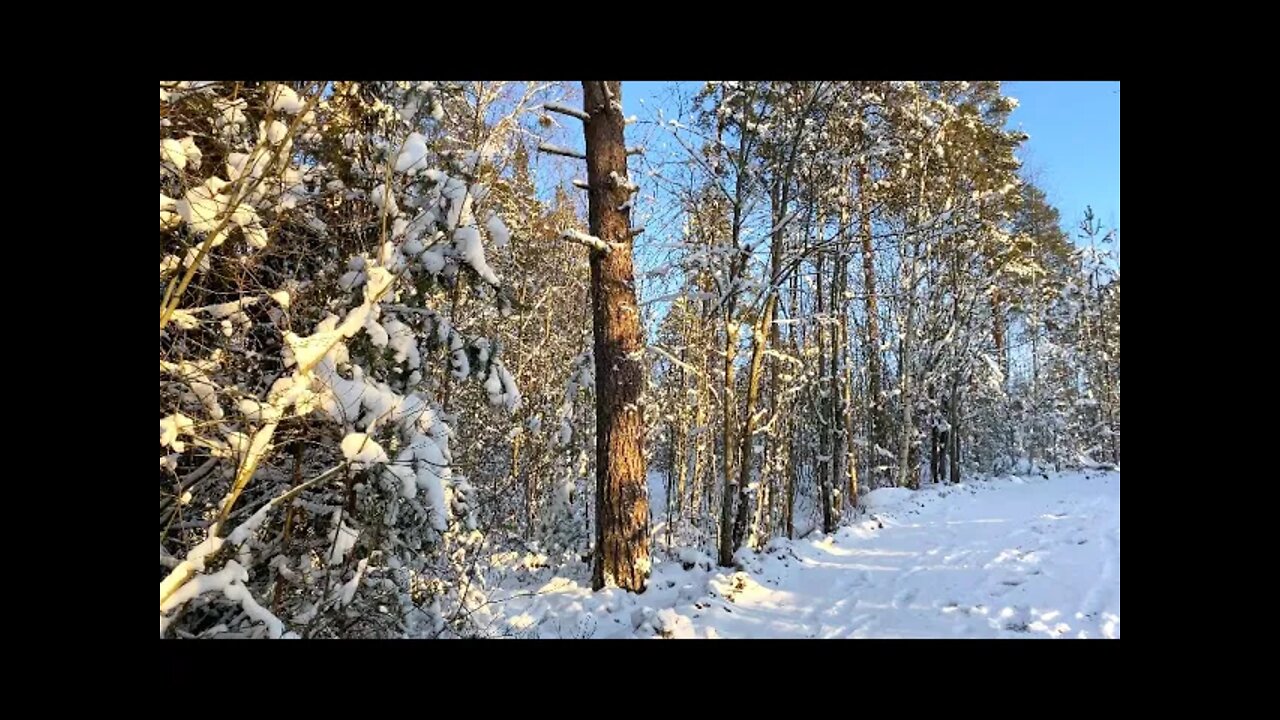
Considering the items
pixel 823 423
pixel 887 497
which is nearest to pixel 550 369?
pixel 823 423

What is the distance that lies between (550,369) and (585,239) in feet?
16.3

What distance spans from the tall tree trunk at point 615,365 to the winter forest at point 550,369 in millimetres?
16

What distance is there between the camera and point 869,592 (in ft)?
11.9

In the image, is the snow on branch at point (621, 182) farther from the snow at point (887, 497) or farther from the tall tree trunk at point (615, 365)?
the snow at point (887, 497)

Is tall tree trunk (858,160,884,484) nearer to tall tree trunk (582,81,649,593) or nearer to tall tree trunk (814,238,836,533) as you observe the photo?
tall tree trunk (814,238,836,533)

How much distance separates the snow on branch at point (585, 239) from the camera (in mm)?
3502

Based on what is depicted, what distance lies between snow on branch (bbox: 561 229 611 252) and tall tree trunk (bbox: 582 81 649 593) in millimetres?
59

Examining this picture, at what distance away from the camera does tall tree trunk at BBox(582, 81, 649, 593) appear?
357 cm
